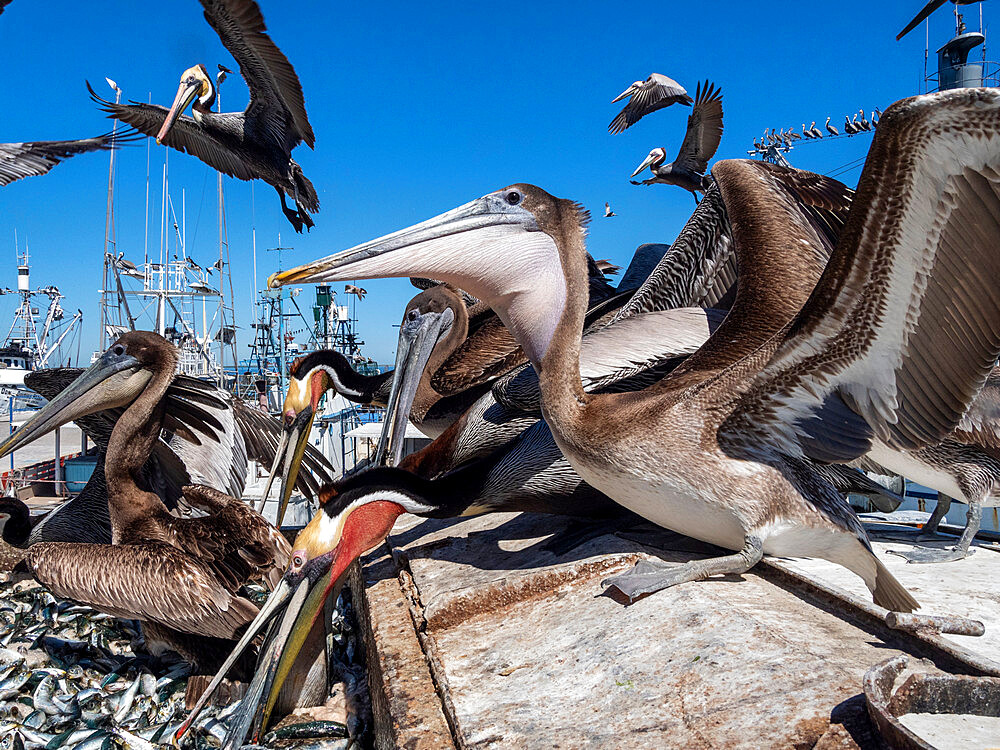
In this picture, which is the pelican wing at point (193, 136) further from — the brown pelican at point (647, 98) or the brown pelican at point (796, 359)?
the brown pelican at point (796, 359)

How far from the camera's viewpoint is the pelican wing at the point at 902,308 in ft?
6.23

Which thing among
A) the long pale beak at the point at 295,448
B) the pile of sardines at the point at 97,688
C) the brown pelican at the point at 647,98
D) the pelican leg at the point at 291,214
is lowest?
the pile of sardines at the point at 97,688

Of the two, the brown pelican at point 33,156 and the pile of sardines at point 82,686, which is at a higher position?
the brown pelican at point 33,156

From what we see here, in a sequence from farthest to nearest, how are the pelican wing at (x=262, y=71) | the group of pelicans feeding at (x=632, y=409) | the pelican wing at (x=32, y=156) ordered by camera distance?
the pelican wing at (x=32, y=156) → the pelican wing at (x=262, y=71) → the group of pelicans feeding at (x=632, y=409)

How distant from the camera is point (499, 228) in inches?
104

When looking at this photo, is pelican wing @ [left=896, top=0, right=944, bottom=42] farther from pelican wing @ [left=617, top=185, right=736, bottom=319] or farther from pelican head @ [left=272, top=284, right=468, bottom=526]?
pelican head @ [left=272, top=284, right=468, bottom=526]

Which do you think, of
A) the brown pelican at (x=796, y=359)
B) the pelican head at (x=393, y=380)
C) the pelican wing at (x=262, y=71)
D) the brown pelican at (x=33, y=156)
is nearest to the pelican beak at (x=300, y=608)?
the brown pelican at (x=796, y=359)

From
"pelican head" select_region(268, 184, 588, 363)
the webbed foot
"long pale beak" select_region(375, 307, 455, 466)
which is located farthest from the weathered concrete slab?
"long pale beak" select_region(375, 307, 455, 466)

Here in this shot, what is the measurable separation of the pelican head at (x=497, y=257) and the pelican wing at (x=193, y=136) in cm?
611

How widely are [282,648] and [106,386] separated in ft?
6.49

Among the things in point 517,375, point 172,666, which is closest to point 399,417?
point 517,375

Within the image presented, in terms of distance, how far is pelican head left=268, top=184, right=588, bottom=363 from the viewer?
94.0 inches

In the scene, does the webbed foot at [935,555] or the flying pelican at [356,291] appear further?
the flying pelican at [356,291]

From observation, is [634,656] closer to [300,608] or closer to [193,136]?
[300,608]
